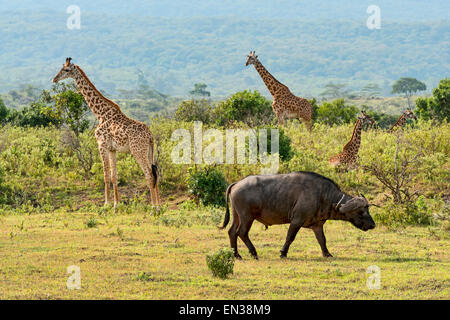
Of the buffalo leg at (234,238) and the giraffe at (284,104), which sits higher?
the giraffe at (284,104)

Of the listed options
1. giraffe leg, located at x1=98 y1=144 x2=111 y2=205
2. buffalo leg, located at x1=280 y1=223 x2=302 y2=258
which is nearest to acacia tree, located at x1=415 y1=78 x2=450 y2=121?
giraffe leg, located at x1=98 y1=144 x2=111 y2=205

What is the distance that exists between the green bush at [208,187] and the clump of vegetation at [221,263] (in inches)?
297

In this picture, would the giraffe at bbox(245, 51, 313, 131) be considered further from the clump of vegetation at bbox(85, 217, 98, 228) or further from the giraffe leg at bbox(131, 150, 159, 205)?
the clump of vegetation at bbox(85, 217, 98, 228)

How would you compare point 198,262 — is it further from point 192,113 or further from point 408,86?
point 408,86

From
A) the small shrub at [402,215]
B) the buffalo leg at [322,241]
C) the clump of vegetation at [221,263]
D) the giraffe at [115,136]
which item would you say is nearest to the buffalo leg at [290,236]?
the buffalo leg at [322,241]

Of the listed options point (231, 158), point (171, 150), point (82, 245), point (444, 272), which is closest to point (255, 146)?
point (231, 158)

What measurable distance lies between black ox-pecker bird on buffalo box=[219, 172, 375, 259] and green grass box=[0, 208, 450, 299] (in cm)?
49

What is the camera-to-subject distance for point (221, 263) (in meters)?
9.59

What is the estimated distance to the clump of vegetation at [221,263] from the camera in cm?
960

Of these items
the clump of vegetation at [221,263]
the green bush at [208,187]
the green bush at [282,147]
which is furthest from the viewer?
the green bush at [282,147]

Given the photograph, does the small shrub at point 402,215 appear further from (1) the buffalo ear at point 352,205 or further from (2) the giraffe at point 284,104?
(2) the giraffe at point 284,104

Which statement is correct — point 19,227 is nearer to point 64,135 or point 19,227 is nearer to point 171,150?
point 171,150

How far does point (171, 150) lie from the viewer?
20.8m

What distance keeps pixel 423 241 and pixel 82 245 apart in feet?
20.1
